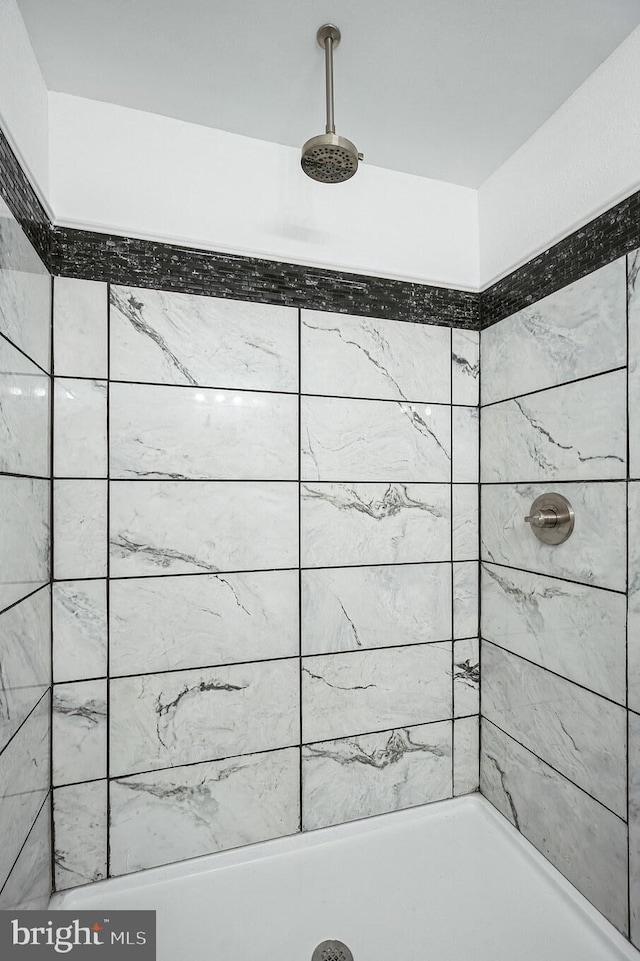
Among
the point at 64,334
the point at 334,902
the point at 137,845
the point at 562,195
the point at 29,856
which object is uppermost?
the point at 562,195

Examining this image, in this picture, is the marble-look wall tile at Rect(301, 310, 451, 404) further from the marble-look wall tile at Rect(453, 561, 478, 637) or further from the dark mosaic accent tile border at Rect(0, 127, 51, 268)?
the dark mosaic accent tile border at Rect(0, 127, 51, 268)

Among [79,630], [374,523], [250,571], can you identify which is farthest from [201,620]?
[374,523]

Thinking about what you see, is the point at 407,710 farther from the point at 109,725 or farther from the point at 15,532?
the point at 15,532

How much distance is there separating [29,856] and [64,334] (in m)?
1.15

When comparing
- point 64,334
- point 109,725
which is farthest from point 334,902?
point 64,334

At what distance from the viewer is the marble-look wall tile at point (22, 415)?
36.9 inches

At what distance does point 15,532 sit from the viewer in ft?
3.24

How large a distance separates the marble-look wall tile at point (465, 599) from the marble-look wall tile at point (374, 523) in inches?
3.0

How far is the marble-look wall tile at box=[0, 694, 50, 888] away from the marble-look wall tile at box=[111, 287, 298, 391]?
813mm

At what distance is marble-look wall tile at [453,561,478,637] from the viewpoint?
1578 mm

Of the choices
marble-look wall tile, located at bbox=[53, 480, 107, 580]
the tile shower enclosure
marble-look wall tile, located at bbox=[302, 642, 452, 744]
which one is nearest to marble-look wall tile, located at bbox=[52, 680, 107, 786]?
the tile shower enclosure

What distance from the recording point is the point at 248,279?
1.39m

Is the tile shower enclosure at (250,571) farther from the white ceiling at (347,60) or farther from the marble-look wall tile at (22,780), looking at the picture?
the white ceiling at (347,60)

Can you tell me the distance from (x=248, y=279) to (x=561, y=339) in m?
0.83
